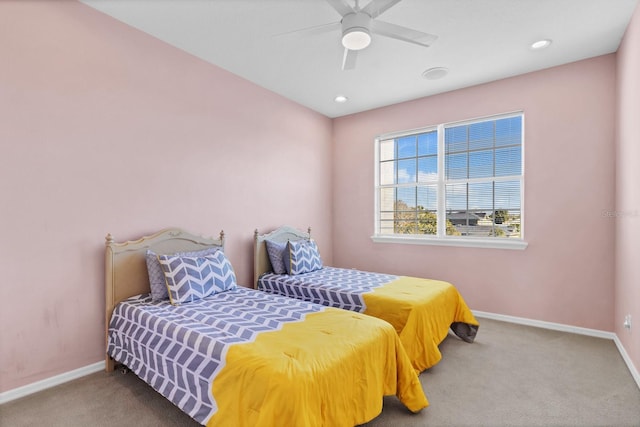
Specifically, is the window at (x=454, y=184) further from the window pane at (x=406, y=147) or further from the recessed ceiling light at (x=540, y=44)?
the recessed ceiling light at (x=540, y=44)

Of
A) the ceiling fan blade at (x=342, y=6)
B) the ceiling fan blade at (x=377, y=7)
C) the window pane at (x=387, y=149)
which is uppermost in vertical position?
the ceiling fan blade at (x=342, y=6)

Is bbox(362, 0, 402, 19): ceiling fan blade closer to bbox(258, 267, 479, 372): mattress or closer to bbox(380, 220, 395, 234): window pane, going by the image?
bbox(258, 267, 479, 372): mattress

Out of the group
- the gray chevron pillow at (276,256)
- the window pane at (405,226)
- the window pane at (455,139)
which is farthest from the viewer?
Answer: the window pane at (405,226)

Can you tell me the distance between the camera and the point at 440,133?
13.4 ft

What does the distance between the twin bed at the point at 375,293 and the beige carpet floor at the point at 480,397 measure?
264 millimetres

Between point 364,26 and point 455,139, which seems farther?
point 455,139

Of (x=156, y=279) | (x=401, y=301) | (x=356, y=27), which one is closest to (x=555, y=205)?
(x=401, y=301)

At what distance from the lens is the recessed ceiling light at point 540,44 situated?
2803 millimetres

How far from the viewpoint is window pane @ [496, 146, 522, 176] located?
360 cm

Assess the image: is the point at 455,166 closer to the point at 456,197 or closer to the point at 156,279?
the point at 456,197

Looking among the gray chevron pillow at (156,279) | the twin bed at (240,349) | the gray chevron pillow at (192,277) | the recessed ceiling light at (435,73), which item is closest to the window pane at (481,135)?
the recessed ceiling light at (435,73)

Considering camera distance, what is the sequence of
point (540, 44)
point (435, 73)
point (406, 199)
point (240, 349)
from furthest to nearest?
point (406, 199)
point (435, 73)
point (540, 44)
point (240, 349)

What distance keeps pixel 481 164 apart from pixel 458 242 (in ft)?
3.19

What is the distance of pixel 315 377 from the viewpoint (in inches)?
58.4
